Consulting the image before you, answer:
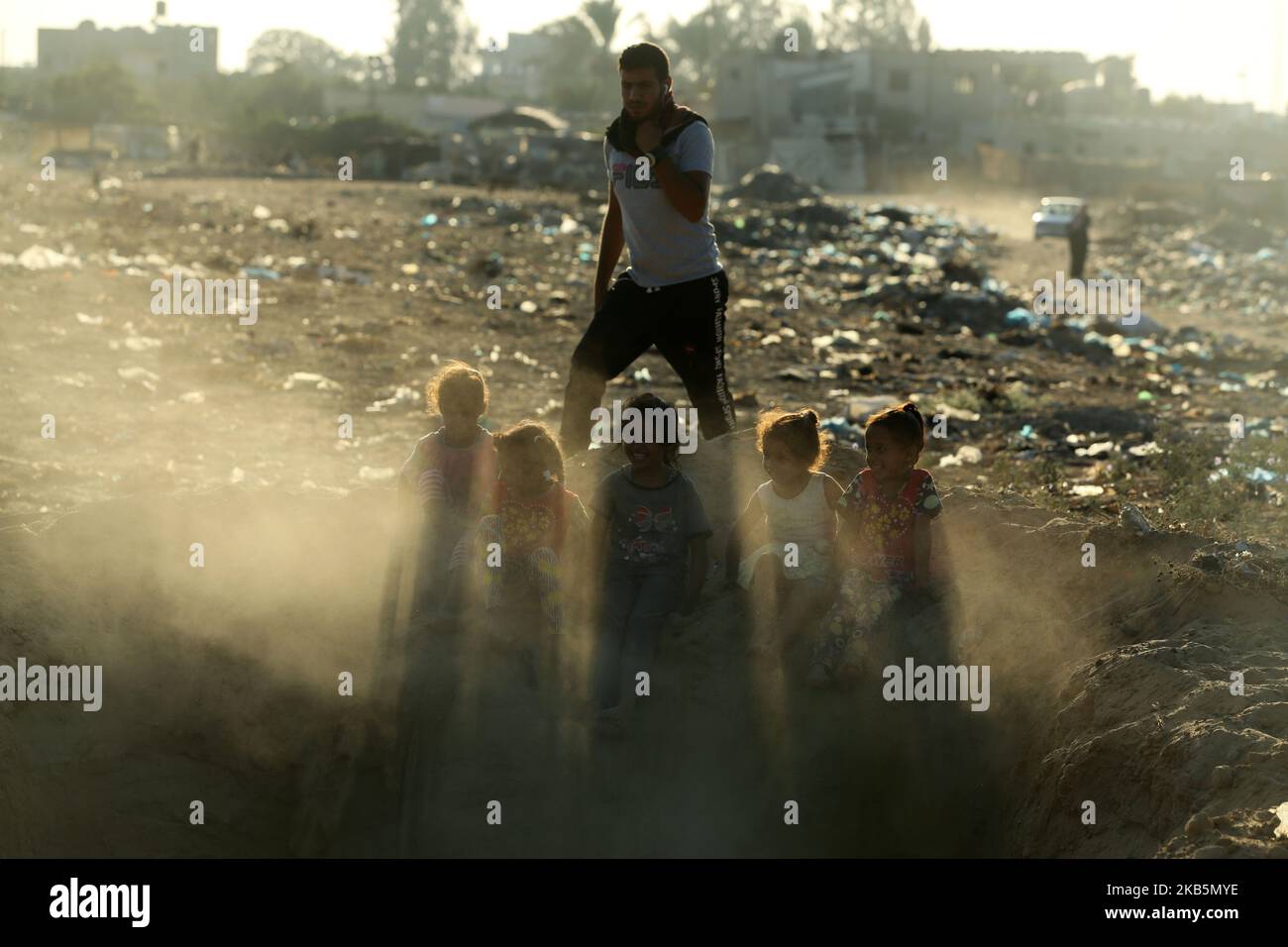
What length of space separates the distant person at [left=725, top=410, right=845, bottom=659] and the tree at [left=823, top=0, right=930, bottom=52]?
79188 millimetres

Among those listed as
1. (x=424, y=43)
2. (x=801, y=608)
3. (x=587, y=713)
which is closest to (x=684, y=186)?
(x=801, y=608)

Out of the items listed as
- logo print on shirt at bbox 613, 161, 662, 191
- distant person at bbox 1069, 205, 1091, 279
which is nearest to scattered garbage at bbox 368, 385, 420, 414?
logo print on shirt at bbox 613, 161, 662, 191

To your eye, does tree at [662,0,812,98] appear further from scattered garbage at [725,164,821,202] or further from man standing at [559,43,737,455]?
man standing at [559,43,737,455]

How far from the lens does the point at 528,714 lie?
423 cm

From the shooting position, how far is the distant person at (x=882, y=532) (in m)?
4.16

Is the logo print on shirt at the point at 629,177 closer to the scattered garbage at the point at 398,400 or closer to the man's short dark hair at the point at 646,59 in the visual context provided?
the man's short dark hair at the point at 646,59

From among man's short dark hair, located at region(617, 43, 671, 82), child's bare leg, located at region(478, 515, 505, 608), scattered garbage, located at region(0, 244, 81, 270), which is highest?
scattered garbage, located at region(0, 244, 81, 270)

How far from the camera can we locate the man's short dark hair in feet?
15.6

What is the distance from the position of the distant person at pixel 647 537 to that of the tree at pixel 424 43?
251ft

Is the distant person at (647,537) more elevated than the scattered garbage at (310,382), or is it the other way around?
the scattered garbage at (310,382)

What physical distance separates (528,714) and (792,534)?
0.96 m

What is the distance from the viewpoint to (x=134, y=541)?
4566 millimetres
